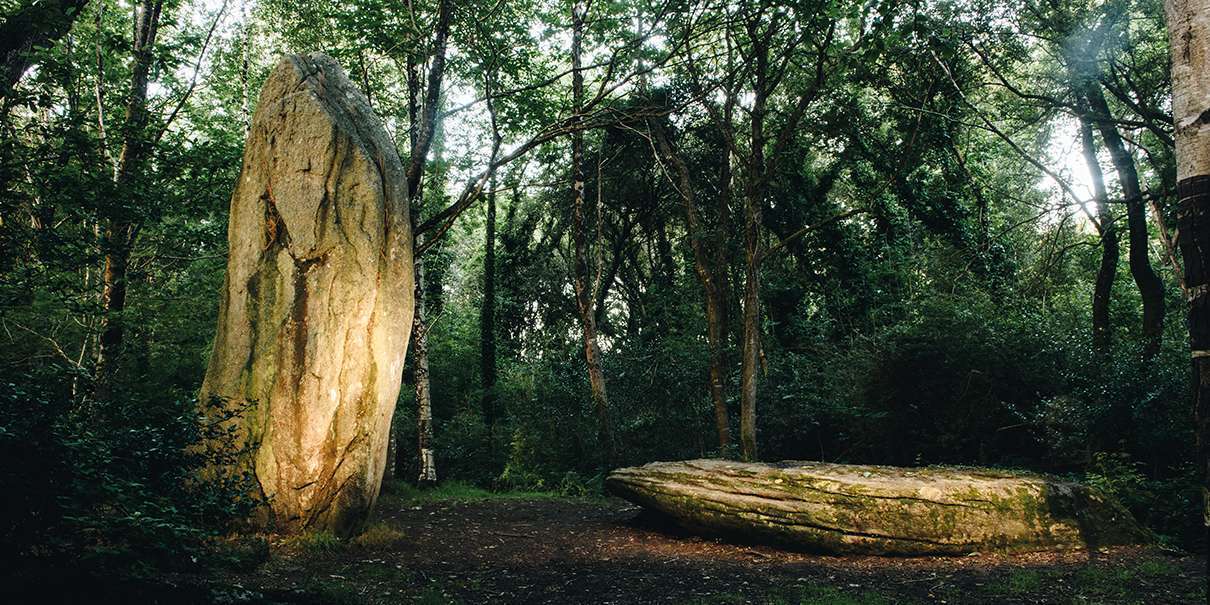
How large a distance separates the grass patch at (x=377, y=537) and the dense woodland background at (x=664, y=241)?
1.84 m

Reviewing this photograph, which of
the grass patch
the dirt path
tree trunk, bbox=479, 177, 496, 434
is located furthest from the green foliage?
tree trunk, bbox=479, 177, 496, 434

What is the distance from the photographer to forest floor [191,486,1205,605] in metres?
5.12

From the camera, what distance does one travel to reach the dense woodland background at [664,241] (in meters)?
5.80

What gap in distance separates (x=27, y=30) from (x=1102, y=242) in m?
14.4

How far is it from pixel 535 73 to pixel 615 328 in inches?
380

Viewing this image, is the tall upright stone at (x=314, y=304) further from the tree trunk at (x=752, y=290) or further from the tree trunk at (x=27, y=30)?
the tree trunk at (x=752, y=290)

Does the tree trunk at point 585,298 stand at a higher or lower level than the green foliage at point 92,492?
higher

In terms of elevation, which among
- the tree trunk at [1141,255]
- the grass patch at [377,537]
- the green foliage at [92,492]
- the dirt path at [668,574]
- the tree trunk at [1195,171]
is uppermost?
the tree trunk at [1141,255]

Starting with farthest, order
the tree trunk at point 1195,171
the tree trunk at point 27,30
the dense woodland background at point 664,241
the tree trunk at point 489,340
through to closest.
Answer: the tree trunk at point 489,340 < the dense woodland background at point 664,241 < the tree trunk at point 27,30 < the tree trunk at point 1195,171

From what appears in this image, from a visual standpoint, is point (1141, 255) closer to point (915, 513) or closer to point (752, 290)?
point (752, 290)

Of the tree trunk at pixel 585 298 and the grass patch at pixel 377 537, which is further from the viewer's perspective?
the tree trunk at pixel 585 298

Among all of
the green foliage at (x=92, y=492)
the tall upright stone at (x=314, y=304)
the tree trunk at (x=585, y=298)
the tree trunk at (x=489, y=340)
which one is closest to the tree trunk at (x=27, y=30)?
the tall upright stone at (x=314, y=304)

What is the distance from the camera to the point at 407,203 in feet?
25.8

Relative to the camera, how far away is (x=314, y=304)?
694 cm
